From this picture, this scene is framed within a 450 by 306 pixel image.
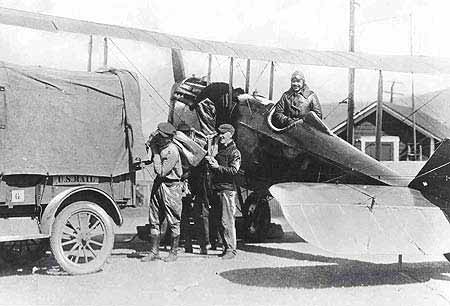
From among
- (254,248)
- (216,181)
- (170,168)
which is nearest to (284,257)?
(254,248)

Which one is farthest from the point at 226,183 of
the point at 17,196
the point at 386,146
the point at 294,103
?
the point at 386,146

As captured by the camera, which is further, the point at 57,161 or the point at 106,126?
the point at 106,126

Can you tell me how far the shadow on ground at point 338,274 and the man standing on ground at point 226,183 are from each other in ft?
3.39

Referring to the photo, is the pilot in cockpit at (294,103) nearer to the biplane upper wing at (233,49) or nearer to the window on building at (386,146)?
the biplane upper wing at (233,49)

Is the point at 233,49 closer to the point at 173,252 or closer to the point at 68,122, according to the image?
the point at 173,252

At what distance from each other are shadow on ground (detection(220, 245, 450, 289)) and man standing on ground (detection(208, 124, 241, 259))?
1034 millimetres

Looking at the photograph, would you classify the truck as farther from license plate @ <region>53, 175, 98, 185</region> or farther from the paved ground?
the paved ground

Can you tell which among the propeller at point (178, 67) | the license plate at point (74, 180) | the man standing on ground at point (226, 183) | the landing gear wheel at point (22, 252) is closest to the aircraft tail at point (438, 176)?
the man standing on ground at point (226, 183)

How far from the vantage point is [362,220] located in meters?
5.80

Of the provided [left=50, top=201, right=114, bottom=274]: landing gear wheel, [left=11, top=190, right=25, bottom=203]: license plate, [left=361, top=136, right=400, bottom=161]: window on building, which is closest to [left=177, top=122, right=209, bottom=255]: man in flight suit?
[left=50, top=201, right=114, bottom=274]: landing gear wheel

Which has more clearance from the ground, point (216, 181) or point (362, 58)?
point (362, 58)

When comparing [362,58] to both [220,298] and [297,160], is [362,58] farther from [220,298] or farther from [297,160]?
[220,298]

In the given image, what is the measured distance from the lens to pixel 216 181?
28.6 ft

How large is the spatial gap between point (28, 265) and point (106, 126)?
95.1 inches
